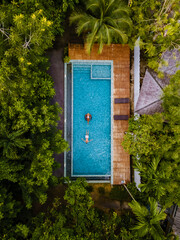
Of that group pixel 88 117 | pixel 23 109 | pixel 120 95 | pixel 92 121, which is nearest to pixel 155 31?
pixel 120 95

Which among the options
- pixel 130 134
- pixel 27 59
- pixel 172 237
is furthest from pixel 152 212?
pixel 27 59

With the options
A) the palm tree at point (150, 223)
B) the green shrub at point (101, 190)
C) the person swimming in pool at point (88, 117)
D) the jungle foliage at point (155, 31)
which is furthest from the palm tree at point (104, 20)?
the green shrub at point (101, 190)

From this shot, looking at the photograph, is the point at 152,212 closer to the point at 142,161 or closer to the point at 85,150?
the point at 142,161

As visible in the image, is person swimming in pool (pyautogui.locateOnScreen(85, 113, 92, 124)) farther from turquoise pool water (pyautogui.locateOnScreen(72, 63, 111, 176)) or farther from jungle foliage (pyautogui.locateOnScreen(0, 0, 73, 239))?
jungle foliage (pyautogui.locateOnScreen(0, 0, 73, 239))

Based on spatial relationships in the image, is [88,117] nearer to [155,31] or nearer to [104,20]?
[104,20]

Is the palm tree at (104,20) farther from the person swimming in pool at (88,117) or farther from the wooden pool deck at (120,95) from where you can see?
the person swimming in pool at (88,117)

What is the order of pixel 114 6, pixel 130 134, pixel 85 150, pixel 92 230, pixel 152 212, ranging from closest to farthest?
pixel 152 212 → pixel 92 230 → pixel 114 6 → pixel 130 134 → pixel 85 150
